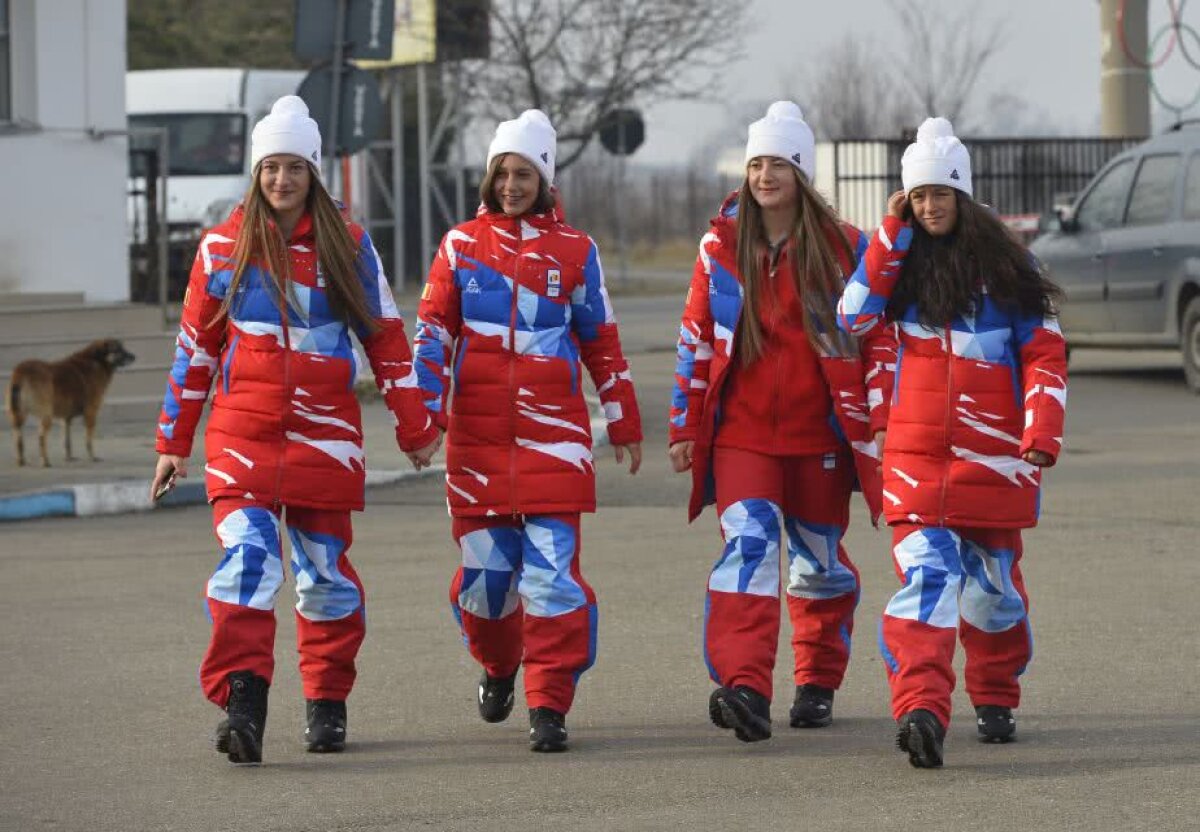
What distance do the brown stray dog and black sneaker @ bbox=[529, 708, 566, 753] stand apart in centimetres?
811

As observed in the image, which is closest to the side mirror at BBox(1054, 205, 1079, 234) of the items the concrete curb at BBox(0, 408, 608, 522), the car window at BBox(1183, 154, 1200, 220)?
the car window at BBox(1183, 154, 1200, 220)

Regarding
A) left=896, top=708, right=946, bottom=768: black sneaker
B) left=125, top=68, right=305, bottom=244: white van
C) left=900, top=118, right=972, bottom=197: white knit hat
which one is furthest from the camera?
left=125, top=68, right=305, bottom=244: white van

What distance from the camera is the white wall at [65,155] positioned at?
60.7 ft

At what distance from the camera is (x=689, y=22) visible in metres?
42.0

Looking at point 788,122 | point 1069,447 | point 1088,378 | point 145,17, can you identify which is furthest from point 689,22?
point 788,122

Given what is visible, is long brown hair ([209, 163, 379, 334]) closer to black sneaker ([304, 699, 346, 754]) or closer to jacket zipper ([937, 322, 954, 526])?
black sneaker ([304, 699, 346, 754])

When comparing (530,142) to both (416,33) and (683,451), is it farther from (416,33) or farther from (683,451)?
(416,33)

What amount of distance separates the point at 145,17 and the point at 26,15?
28968mm

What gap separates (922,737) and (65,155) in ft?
44.6

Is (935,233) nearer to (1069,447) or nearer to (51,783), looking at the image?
(51,783)

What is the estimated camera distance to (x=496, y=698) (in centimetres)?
727

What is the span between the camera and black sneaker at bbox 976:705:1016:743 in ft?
22.6

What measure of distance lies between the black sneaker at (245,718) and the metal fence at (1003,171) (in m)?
23.5

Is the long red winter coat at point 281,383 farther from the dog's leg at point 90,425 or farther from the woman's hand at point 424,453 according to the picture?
the dog's leg at point 90,425
